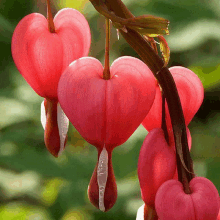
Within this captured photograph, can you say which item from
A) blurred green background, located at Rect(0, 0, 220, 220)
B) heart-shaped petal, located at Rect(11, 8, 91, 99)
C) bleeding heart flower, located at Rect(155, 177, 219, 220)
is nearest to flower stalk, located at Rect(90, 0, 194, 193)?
bleeding heart flower, located at Rect(155, 177, 219, 220)

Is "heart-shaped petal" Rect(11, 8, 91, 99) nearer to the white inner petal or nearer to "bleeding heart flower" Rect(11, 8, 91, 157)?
"bleeding heart flower" Rect(11, 8, 91, 157)

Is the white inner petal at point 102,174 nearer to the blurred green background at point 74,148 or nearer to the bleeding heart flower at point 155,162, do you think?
the bleeding heart flower at point 155,162

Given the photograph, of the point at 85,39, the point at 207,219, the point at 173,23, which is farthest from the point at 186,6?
the point at 207,219

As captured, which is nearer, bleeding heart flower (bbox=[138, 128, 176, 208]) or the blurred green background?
bleeding heart flower (bbox=[138, 128, 176, 208])

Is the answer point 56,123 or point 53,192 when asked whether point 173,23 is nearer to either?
point 53,192

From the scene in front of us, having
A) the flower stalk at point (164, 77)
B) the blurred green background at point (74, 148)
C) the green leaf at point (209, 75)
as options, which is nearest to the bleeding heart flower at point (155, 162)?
the flower stalk at point (164, 77)

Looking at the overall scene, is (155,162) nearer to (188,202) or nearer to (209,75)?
(188,202)

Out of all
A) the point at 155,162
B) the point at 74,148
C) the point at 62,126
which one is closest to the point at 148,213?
Result: the point at 155,162
